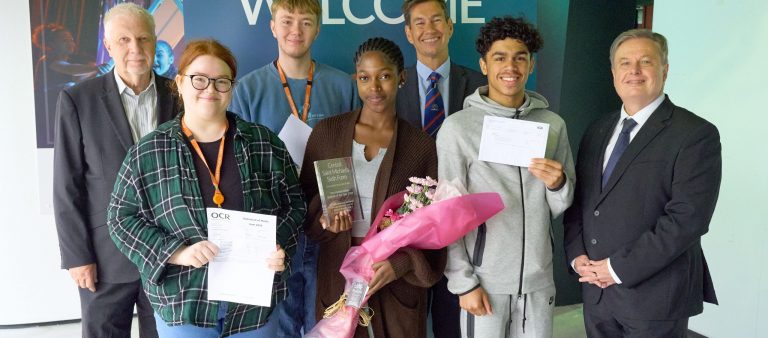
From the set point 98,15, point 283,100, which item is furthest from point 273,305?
point 98,15

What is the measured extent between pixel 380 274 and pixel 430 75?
135 cm

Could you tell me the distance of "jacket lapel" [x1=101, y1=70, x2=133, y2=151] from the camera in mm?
2623

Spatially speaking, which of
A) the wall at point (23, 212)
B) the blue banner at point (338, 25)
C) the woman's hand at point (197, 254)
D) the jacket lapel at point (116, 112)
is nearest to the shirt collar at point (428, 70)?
the blue banner at point (338, 25)

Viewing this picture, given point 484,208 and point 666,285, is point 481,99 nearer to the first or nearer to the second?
point 484,208

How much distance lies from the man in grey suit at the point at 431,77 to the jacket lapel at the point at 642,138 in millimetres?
1012

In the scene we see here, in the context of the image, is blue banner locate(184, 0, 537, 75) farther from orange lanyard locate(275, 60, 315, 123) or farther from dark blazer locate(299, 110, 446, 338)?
dark blazer locate(299, 110, 446, 338)

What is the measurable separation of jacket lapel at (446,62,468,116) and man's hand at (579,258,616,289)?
118cm

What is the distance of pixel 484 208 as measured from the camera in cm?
214

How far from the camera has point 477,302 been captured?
2.22 m

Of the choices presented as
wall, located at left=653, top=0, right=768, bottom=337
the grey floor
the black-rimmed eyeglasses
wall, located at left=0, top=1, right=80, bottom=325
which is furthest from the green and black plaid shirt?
wall, located at left=653, top=0, right=768, bottom=337

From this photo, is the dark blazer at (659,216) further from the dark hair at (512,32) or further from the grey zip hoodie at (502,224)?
the dark hair at (512,32)

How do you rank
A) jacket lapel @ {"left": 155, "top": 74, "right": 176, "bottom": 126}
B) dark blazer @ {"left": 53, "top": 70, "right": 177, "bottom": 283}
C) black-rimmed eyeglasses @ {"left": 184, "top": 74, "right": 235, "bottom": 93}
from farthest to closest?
1. jacket lapel @ {"left": 155, "top": 74, "right": 176, "bottom": 126}
2. dark blazer @ {"left": 53, "top": 70, "right": 177, "bottom": 283}
3. black-rimmed eyeglasses @ {"left": 184, "top": 74, "right": 235, "bottom": 93}

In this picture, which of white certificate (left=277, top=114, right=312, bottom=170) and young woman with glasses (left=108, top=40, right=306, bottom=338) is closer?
young woman with glasses (left=108, top=40, right=306, bottom=338)

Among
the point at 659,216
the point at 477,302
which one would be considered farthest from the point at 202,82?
the point at 659,216
